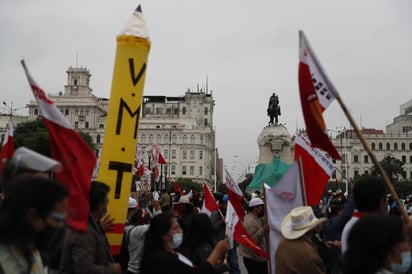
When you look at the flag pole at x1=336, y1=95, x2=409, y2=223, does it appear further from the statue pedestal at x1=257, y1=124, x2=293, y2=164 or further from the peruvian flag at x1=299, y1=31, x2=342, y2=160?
the statue pedestal at x1=257, y1=124, x2=293, y2=164

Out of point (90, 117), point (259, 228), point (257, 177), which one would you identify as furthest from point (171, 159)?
point (259, 228)

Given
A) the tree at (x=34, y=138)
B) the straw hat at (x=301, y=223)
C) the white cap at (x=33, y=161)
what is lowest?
the straw hat at (x=301, y=223)

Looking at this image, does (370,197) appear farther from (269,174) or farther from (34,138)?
(34,138)

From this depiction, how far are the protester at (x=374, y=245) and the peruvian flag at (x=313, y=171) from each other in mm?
3894

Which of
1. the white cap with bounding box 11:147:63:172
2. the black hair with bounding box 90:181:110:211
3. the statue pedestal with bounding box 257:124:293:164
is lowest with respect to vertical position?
the black hair with bounding box 90:181:110:211

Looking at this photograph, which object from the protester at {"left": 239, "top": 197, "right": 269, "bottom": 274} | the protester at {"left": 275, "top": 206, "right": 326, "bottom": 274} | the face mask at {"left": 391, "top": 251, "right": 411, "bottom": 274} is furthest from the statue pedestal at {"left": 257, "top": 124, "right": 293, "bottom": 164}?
the face mask at {"left": 391, "top": 251, "right": 411, "bottom": 274}

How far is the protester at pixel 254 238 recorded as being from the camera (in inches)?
310

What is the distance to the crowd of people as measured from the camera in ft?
9.89

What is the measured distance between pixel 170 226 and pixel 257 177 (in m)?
21.3

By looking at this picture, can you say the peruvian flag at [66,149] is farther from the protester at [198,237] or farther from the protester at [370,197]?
the protester at [370,197]

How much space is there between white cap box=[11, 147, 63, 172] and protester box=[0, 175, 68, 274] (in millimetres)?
320

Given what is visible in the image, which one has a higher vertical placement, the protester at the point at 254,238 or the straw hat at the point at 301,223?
the straw hat at the point at 301,223

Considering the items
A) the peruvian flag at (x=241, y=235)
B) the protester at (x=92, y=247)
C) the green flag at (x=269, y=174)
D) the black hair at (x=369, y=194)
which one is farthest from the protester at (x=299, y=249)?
the green flag at (x=269, y=174)

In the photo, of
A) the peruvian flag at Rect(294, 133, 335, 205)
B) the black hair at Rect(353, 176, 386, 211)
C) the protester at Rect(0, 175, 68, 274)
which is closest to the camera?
the protester at Rect(0, 175, 68, 274)
